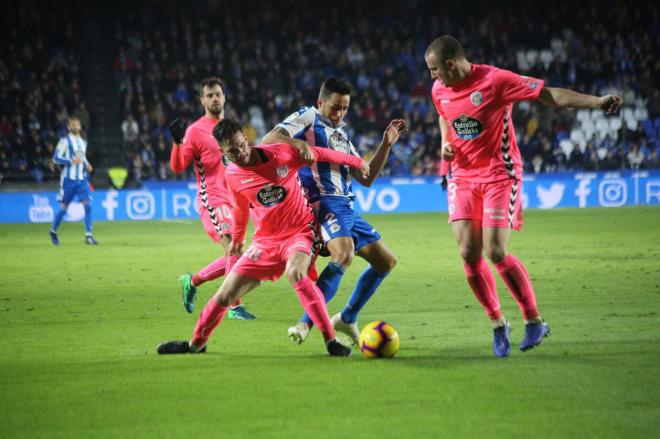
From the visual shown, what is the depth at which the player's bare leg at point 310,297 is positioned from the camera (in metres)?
6.58

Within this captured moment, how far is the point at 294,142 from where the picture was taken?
22.8 feet

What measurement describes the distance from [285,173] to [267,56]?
24.1 m

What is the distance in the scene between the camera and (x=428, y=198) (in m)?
25.5

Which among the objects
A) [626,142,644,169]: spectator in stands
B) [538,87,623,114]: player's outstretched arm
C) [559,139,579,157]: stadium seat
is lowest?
[626,142,644,169]: spectator in stands

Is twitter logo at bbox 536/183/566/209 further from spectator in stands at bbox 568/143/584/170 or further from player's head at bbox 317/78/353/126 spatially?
player's head at bbox 317/78/353/126

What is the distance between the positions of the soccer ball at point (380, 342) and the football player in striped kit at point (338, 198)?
63 cm

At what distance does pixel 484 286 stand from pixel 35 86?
22825 mm

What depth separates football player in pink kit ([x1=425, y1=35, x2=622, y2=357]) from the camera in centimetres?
667

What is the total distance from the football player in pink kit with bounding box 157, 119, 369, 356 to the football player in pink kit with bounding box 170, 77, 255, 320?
183 cm

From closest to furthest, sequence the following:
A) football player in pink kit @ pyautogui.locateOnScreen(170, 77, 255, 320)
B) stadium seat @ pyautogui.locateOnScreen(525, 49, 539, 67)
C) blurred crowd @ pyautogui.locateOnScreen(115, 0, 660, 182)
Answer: football player in pink kit @ pyautogui.locateOnScreen(170, 77, 255, 320) → blurred crowd @ pyautogui.locateOnScreen(115, 0, 660, 182) → stadium seat @ pyautogui.locateOnScreen(525, 49, 539, 67)

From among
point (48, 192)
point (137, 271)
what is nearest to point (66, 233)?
point (48, 192)

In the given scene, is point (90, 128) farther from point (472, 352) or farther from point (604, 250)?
point (472, 352)

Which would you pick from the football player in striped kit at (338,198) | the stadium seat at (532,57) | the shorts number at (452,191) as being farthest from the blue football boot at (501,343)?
the stadium seat at (532,57)

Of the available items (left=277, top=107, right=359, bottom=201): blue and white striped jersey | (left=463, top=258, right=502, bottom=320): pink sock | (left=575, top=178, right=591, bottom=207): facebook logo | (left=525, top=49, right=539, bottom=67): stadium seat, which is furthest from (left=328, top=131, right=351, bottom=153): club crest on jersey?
(left=525, top=49, right=539, bottom=67): stadium seat
